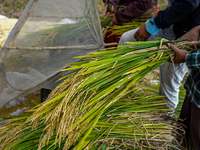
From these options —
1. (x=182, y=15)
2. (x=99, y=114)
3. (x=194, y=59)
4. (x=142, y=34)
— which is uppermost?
(x=182, y=15)

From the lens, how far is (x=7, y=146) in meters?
1.18

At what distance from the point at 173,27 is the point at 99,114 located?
1.07m

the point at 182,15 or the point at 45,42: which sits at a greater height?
the point at 182,15

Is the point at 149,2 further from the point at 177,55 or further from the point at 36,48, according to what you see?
the point at 36,48

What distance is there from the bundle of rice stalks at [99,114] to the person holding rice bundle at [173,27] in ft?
0.90

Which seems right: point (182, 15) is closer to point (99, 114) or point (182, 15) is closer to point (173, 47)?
point (173, 47)

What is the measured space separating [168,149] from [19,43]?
138 centimetres

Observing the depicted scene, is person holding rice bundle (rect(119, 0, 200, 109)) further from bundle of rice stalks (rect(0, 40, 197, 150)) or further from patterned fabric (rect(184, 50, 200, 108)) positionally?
bundle of rice stalks (rect(0, 40, 197, 150))

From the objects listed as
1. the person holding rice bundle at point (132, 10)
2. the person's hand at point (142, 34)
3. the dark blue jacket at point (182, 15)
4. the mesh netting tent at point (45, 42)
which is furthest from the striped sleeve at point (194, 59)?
the person holding rice bundle at point (132, 10)

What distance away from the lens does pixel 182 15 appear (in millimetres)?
1397

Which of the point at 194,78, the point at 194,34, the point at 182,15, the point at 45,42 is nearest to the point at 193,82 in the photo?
the point at 194,78

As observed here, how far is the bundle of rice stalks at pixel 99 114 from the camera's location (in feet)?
3.56

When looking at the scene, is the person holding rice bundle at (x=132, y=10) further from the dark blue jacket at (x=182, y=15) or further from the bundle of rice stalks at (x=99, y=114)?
the bundle of rice stalks at (x=99, y=114)

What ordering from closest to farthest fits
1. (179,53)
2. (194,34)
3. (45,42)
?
1. (179,53)
2. (194,34)
3. (45,42)
